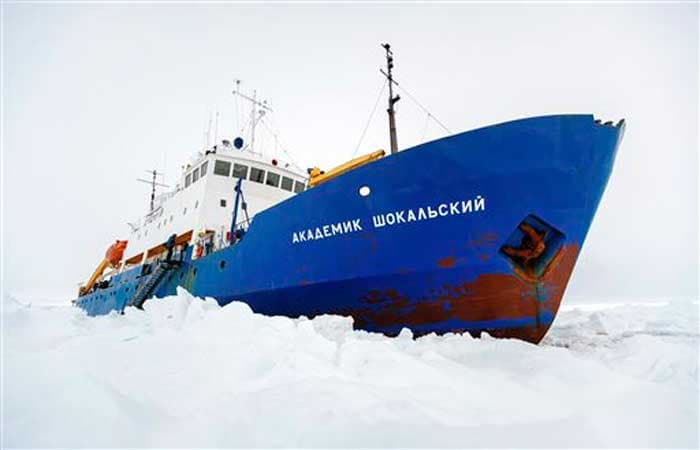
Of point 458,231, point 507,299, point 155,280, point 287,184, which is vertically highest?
point 287,184

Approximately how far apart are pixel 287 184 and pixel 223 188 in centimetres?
244

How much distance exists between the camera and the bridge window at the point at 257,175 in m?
13.0

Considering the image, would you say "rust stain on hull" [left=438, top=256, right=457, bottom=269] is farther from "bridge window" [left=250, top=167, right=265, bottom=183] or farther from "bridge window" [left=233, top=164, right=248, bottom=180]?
"bridge window" [left=233, top=164, right=248, bottom=180]

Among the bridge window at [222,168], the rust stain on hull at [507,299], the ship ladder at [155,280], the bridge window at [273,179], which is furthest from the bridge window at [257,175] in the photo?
the rust stain on hull at [507,299]

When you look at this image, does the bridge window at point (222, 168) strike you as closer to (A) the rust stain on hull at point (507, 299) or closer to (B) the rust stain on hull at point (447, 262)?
(A) the rust stain on hull at point (507, 299)

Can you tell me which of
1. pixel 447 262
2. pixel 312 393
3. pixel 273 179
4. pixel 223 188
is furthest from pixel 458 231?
pixel 223 188

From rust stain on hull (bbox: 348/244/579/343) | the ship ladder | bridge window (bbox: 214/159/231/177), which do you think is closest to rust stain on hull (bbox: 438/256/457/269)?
rust stain on hull (bbox: 348/244/579/343)

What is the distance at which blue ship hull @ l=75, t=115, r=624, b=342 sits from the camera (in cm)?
504

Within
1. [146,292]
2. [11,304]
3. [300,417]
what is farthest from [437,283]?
[146,292]

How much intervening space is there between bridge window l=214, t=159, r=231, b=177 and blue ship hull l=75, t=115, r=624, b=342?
773 centimetres

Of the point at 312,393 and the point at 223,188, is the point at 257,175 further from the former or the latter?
the point at 312,393

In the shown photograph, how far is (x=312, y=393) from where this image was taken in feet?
8.05

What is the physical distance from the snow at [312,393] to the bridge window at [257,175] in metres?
9.32

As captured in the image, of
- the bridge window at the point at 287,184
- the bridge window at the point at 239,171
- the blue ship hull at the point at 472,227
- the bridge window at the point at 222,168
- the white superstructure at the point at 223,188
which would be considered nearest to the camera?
the blue ship hull at the point at 472,227
